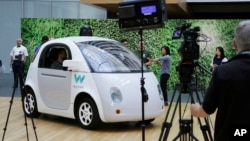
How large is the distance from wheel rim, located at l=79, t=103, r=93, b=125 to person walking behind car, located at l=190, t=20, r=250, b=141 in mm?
5465

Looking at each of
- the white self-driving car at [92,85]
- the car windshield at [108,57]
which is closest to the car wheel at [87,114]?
the white self-driving car at [92,85]

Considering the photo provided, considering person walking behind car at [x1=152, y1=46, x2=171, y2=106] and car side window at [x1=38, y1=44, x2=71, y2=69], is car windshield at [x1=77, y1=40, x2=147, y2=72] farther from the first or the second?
person walking behind car at [x1=152, y1=46, x2=171, y2=106]

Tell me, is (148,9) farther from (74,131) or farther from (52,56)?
(52,56)

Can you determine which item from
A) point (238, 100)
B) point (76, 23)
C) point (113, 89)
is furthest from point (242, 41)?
point (76, 23)

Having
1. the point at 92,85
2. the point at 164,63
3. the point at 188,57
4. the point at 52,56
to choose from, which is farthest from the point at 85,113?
the point at 188,57

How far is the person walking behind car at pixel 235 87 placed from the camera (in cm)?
328

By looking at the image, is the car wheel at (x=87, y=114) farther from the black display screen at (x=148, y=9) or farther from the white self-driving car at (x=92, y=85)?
the black display screen at (x=148, y=9)

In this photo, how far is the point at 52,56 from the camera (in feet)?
32.9

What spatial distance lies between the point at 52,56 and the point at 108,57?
5.15ft

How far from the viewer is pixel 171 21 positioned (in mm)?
17250

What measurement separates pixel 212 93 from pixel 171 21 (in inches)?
553

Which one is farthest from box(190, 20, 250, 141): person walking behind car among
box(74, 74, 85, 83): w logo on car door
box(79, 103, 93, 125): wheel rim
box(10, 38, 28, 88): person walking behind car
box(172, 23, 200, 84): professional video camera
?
box(74, 74, 85, 83): w logo on car door

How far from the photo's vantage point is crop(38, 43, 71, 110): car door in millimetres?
9219

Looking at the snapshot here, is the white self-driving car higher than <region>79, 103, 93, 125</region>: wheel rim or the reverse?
higher
